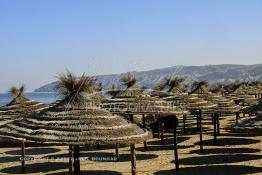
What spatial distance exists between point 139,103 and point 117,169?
4.10 meters

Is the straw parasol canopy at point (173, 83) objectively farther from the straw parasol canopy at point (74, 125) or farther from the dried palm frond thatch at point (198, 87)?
the straw parasol canopy at point (74, 125)

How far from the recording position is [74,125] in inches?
586

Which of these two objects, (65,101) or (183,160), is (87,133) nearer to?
(65,101)

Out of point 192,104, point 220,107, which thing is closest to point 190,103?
point 192,104

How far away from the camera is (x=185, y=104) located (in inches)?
1000

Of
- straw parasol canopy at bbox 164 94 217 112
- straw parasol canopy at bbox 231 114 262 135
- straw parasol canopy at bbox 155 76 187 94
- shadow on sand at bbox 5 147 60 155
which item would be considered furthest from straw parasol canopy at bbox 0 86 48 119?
straw parasol canopy at bbox 231 114 262 135

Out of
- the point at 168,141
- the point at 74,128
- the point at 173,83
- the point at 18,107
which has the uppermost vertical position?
the point at 173,83

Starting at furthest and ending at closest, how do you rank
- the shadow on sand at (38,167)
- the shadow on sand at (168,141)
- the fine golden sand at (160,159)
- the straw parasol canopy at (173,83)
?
the straw parasol canopy at (173,83)
the shadow on sand at (168,141)
the shadow on sand at (38,167)
the fine golden sand at (160,159)

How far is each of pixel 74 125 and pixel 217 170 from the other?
6.97 meters

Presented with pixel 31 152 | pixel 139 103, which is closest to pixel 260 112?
pixel 139 103

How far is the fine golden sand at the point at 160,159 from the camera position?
62.2 feet

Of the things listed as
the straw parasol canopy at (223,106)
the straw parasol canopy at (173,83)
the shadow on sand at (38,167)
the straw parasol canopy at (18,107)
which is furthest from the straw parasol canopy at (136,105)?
the straw parasol canopy at (173,83)

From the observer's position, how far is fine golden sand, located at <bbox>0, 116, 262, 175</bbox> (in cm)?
1895

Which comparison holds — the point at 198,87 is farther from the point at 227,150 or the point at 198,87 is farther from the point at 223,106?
the point at 227,150
